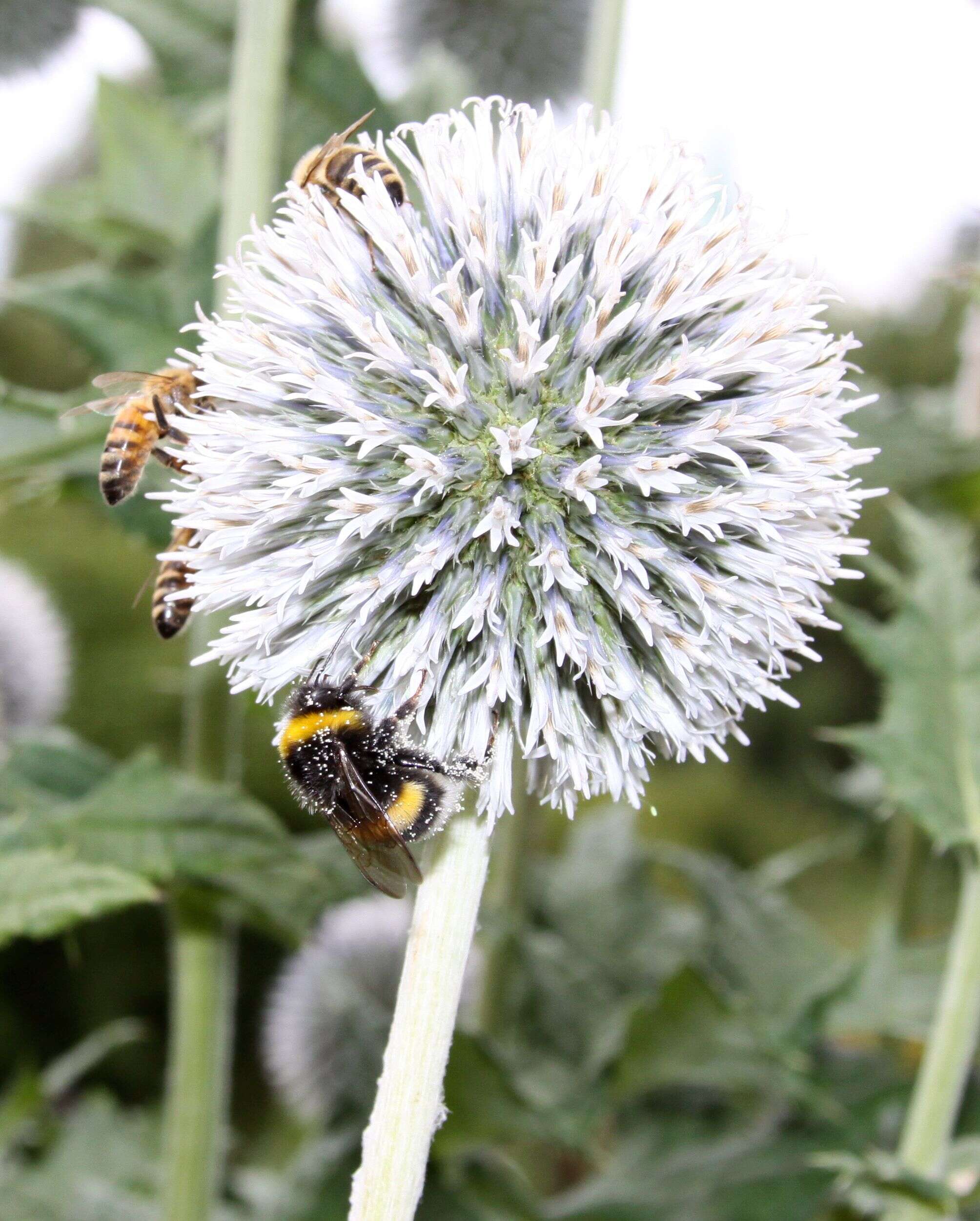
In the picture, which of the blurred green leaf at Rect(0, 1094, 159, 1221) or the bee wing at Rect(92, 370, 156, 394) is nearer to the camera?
the bee wing at Rect(92, 370, 156, 394)

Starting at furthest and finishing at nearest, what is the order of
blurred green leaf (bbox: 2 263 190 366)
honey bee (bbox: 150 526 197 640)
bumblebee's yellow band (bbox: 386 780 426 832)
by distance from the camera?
blurred green leaf (bbox: 2 263 190 366) → honey bee (bbox: 150 526 197 640) → bumblebee's yellow band (bbox: 386 780 426 832)

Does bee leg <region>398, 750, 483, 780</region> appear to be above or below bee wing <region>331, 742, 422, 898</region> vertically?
above

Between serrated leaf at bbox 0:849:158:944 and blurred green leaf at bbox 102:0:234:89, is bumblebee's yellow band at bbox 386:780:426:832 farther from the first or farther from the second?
blurred green leaf at bbox 102:0:234:89

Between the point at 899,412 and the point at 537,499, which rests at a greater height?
the point at 899,412

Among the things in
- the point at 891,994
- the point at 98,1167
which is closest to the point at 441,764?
the point at 891,994

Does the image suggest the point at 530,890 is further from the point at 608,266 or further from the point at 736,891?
the point at 608,266

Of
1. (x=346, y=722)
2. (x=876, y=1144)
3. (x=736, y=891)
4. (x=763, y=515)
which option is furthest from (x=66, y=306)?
(x=876, y=1144)

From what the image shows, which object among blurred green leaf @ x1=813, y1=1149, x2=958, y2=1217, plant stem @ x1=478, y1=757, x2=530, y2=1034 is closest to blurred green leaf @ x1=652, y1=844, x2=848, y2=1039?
plant stem @ x1=478, y1=757, x2=530, y2=1034
